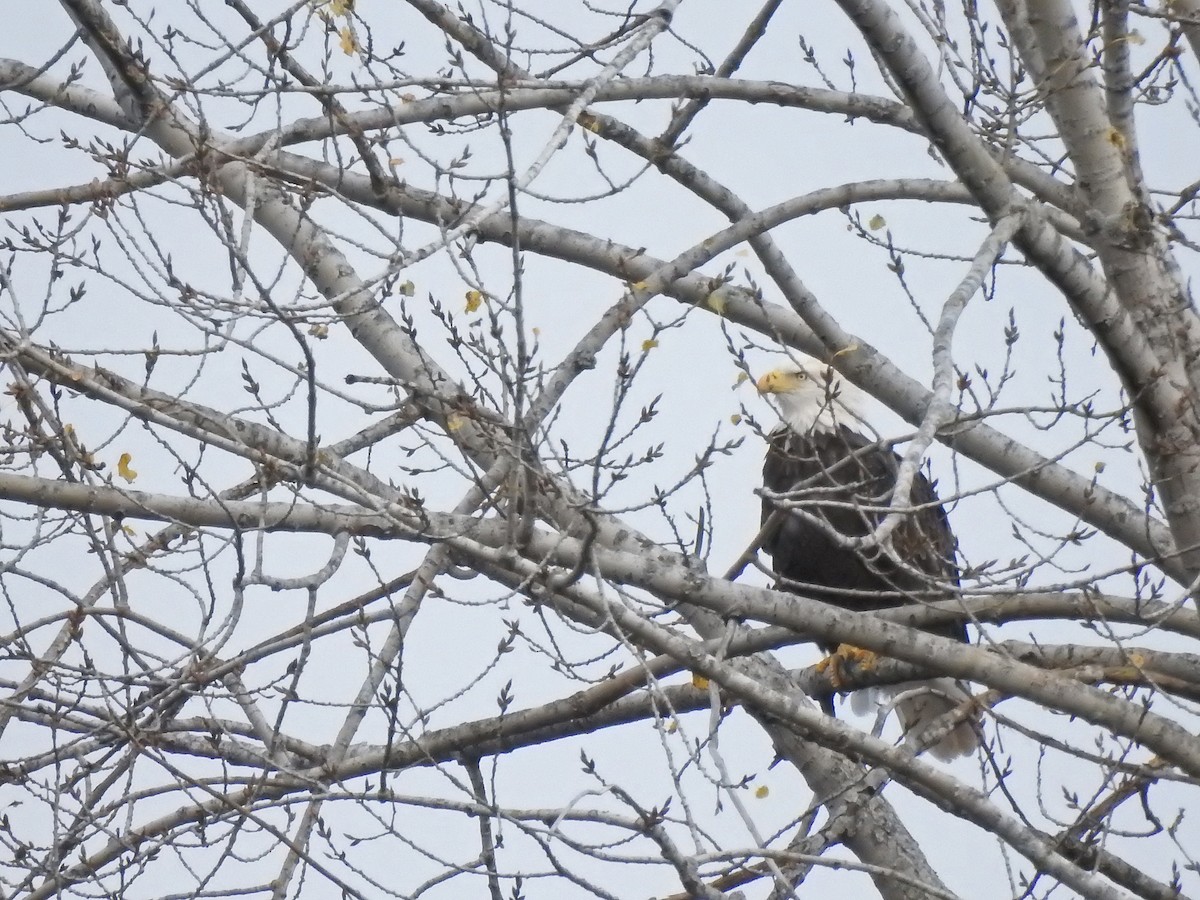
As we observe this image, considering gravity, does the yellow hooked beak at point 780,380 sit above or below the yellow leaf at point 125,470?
above

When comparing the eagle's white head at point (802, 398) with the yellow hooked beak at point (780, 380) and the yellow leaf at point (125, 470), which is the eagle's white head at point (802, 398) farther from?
the yellow leaf at point (125, 470)

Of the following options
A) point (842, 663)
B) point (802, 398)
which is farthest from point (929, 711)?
point (842, 663)

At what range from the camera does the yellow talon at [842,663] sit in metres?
3.82

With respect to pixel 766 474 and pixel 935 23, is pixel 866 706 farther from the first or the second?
pixel 935 23

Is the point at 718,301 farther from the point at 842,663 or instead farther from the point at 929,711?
the point at 929,711

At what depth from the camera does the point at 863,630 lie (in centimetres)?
287

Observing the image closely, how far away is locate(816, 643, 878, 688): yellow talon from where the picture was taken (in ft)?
12.5

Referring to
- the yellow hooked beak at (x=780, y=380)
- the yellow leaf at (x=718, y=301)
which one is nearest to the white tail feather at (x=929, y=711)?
the yellow hooked beak at (x=780, y=380)

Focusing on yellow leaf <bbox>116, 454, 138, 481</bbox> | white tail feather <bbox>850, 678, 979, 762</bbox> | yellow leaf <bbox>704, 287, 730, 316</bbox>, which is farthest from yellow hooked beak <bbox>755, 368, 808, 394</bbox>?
yellow leaf <bbox>116, 454, 138, 481</bbox>

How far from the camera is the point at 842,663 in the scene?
158 inches

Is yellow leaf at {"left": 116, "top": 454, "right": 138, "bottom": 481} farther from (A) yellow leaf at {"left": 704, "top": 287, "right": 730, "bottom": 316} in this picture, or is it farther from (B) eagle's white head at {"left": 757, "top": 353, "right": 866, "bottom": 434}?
(B) eagle's white head at {"left": 757, "top": 353, "right": 866, "bottom": 434}

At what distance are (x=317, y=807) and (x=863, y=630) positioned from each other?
1.29 meters

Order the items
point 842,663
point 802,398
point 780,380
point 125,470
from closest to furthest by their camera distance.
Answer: point 125,470
point 842,663
point 780,380
point 802,398

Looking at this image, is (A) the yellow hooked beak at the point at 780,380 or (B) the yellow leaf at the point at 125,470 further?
(A) the yellow hooked beak at the point at 780,380
